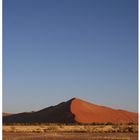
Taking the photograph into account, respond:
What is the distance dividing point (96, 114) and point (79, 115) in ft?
8.26

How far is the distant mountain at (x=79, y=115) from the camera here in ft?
119

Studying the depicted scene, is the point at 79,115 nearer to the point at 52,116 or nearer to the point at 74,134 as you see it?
the point at 52,116

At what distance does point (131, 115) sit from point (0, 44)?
128ft

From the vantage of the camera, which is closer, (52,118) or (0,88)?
(0,88)

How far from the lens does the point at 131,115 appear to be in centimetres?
4322

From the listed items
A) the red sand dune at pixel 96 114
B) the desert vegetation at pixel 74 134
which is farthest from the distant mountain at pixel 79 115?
the desert vegetation at pixel 74 134

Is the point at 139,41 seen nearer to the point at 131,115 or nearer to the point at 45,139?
the point at 45,139

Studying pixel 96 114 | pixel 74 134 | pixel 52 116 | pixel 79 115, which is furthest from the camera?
pixel 96 114

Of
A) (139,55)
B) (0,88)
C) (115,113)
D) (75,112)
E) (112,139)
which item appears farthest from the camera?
(115,113)

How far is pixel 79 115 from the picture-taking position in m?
37.0

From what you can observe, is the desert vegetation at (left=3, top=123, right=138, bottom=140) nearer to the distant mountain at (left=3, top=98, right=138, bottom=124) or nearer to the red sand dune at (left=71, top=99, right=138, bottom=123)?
the distant mountain at (left=3, top=98, right=138, bottom=124)

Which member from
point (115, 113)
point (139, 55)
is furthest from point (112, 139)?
Answer: point (115, 113)

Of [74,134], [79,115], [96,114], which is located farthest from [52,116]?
[74,134]

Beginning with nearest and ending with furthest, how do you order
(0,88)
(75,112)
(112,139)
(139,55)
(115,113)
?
1. (0,88)
2. (139,55)
3. (112,139)
4. (75,112)
5. (115,113)
